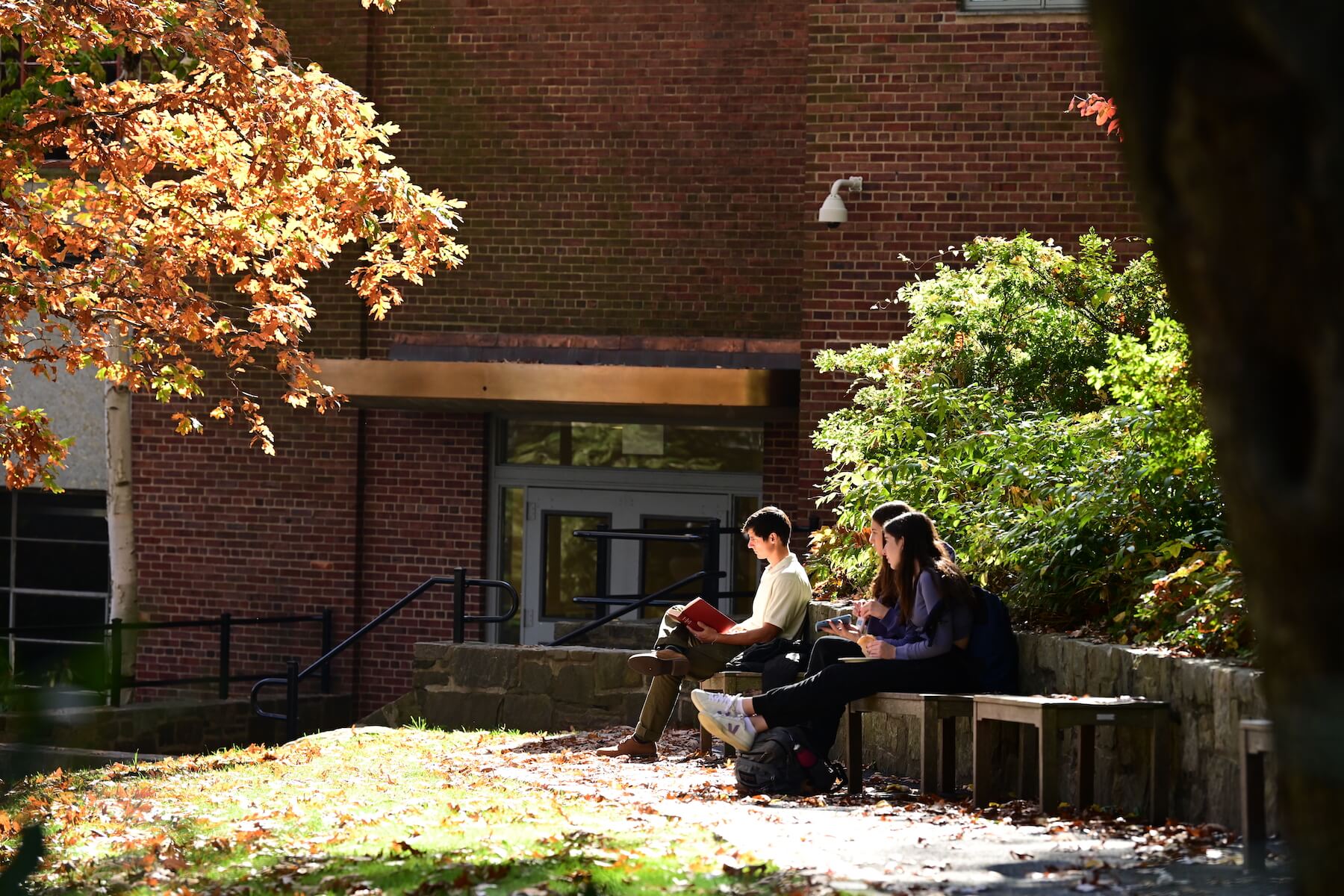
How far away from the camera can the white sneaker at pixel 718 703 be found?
7.67m

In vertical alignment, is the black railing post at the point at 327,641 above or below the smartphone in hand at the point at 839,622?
below

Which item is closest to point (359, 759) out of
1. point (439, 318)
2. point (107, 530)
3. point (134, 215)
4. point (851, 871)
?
point (134, 215)

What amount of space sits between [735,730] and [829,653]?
2.20 ft

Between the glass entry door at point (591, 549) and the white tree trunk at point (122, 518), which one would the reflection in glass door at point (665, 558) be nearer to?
the glass entry door at point (591, 549)

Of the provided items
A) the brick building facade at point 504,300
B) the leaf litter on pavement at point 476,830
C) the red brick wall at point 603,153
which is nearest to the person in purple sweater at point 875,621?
the leaf litter on pavement at point 476,830

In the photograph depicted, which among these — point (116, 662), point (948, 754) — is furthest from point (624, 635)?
point (948, 754)

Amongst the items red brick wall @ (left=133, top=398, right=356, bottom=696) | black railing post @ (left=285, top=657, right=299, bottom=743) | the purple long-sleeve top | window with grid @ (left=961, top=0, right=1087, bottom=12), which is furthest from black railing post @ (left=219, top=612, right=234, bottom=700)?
the purple long-sleeve top

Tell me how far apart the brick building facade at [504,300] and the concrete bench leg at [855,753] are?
647 cm

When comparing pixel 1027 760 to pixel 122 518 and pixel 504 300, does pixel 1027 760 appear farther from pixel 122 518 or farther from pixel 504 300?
pixel 122 518

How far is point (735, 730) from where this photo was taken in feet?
25.0

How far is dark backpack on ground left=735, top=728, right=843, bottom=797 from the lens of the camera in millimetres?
7539

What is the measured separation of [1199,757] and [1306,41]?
15.5 feet

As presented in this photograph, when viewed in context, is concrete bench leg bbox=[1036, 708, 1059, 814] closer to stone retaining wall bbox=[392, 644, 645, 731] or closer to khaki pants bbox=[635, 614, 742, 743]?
khaki pants bbox=[635, 614, 742, 743]

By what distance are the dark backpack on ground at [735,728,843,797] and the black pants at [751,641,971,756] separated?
94 millimetres
